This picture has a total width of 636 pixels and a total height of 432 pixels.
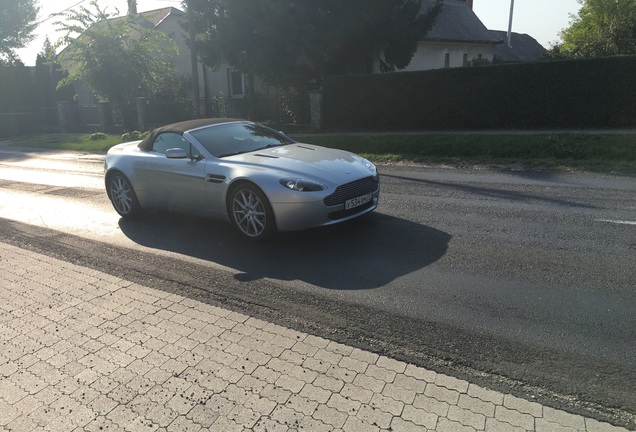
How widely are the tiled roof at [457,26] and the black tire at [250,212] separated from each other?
77.5ft

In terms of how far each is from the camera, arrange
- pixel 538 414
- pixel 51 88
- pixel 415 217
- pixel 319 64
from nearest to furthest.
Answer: pixel 538 414 → pixel 415 217 → pixel 319 64 → pixel 51 88

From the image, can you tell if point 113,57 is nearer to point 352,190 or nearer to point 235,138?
point 235,138

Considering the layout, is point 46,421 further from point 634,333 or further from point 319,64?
point 319,64

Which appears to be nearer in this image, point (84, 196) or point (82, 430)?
point (82, 430)

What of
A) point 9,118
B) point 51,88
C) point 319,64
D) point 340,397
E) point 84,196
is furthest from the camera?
point 51,88

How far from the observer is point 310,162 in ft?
21.1

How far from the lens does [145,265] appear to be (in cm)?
586

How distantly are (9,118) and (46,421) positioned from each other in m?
36.3

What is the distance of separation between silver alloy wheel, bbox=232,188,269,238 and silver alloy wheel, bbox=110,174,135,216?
2.33m

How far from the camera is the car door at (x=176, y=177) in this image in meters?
6.89

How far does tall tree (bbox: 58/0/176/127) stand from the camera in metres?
24.6

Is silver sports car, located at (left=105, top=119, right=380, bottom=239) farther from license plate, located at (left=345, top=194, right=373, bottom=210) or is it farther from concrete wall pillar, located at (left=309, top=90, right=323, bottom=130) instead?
concrete wall pillar, located at (left=309, top=90, right=323, bottom=130)

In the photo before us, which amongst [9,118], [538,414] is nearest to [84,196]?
[538,414]

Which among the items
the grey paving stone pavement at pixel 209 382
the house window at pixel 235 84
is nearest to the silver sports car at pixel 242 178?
the grey paving stone pavement at pixel 209 382
